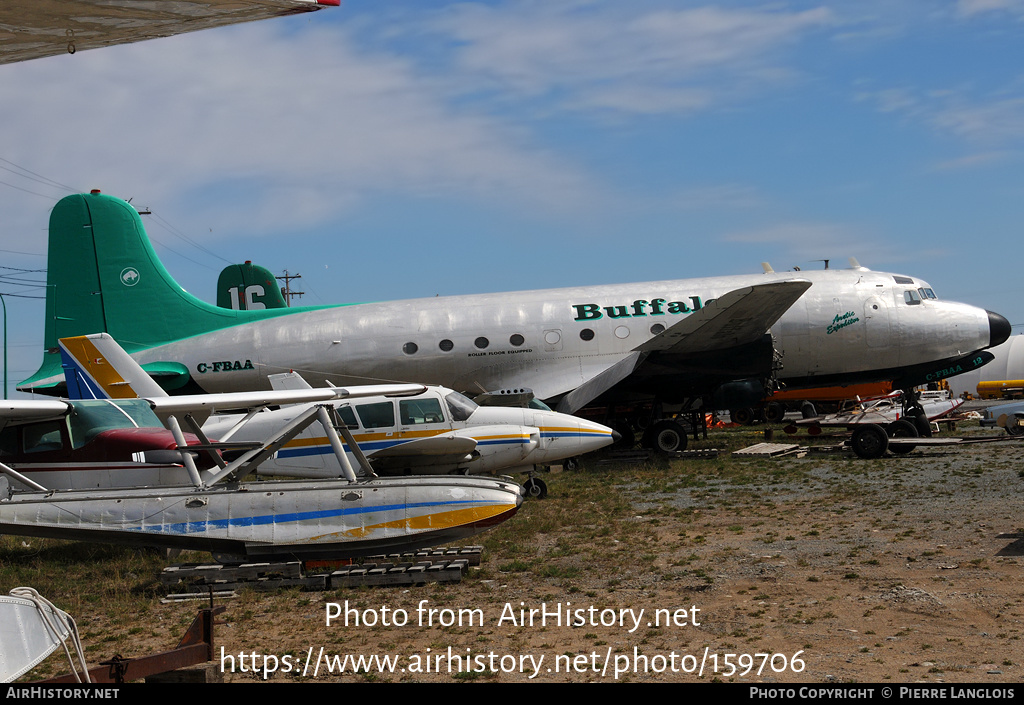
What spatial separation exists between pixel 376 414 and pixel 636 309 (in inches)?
427

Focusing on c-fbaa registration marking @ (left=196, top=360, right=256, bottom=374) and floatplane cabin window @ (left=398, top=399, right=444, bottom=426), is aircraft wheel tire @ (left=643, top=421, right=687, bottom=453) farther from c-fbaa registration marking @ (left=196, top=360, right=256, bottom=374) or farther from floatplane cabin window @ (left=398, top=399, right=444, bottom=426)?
c-fbaa registration marking @ (left=196, top=360, right=256, bottom=374)

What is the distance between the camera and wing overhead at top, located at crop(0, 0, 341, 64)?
6.97m

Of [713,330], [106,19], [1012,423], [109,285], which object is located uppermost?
[109,285]

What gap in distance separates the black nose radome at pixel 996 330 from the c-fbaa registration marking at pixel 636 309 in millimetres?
8351

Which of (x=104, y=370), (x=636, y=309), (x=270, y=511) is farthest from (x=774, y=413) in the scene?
(x=270, y=511)

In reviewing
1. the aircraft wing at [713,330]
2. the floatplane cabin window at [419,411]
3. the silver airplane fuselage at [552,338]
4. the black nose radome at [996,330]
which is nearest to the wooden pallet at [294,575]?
the floatplane cabin window at [419,411]

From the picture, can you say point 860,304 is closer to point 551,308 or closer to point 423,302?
point 551,308

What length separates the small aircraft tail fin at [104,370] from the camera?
1512 centimetres

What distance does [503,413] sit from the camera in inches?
583

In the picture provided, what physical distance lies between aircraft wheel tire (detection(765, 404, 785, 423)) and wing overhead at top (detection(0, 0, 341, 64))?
101 feet

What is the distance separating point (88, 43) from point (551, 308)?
16.2m

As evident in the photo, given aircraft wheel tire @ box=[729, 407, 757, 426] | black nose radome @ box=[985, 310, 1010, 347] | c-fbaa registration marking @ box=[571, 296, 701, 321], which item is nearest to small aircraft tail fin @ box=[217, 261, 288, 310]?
c-fbaa registration marking @ box=[571, 296, 701, 321]

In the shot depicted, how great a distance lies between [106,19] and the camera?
7434 millimetres

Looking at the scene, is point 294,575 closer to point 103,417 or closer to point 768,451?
point 103,417
